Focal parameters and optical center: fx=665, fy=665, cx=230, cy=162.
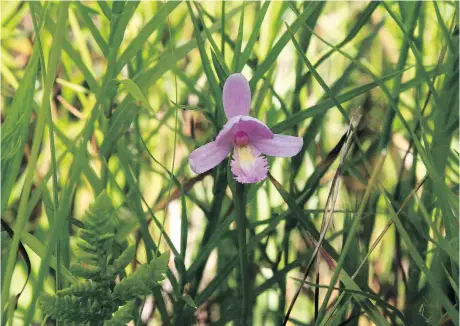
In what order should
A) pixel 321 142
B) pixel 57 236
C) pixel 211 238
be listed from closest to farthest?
1. pixel 57 236
2. pixel 211 238
3. pixel 321 142

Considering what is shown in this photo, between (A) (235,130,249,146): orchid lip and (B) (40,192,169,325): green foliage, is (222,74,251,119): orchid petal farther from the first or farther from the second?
(B) (40,192,169,325): green foliage

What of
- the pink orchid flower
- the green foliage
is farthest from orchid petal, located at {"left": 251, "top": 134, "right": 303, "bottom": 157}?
→ the green foliage

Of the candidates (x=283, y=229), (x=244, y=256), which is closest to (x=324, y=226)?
(x=244, y=256)

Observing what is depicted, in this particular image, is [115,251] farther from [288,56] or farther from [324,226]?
[288,56]

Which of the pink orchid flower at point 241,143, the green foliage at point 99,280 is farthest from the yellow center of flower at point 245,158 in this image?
the green foliage at point 99,280

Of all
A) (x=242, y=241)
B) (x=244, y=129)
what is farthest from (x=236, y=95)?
(x=242, y=241)

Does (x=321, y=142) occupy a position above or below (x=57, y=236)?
above
